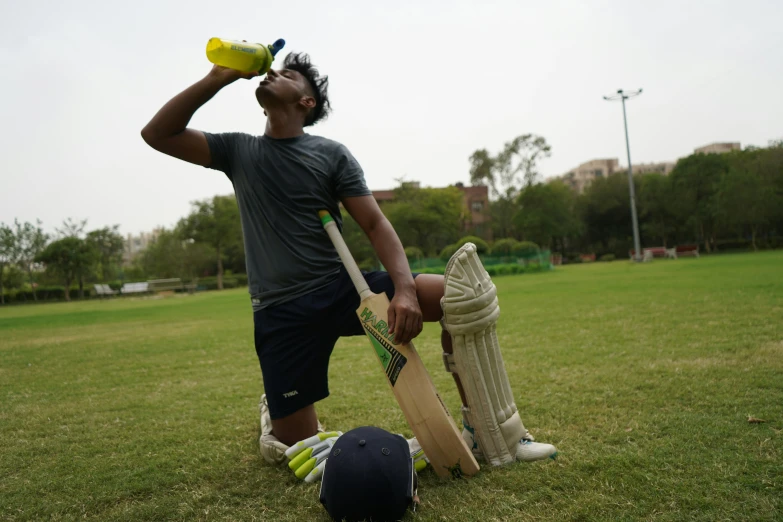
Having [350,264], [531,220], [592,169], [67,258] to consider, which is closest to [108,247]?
[67,258]

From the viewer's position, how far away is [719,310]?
704 centimetres

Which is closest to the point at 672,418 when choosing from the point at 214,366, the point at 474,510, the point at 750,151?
the point at 474,510

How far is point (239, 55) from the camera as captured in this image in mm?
2381

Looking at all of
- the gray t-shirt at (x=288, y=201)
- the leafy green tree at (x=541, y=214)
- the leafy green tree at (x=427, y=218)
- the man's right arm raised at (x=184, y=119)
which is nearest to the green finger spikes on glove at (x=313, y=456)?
the gray t-shirt at (x=288, y=201)

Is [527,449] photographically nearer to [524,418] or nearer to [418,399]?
[418,399]

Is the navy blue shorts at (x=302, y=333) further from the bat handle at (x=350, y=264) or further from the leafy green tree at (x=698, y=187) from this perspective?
the leafy green tree at (x=698, y=187)

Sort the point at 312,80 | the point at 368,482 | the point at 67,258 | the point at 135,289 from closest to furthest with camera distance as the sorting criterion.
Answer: the point at 368,482, the point at 312,80, the point at 135,289, the point at 67,258

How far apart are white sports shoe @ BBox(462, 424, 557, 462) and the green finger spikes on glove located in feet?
0.76

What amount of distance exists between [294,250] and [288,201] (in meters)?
0.24

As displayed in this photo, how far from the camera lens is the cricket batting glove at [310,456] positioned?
252 centimetres

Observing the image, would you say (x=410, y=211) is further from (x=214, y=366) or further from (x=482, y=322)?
(x=482, y=322)

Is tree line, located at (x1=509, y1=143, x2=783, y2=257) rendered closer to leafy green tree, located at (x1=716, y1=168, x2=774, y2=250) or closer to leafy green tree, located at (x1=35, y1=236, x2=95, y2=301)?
leafy green tree, located at (x1=716, y1=168, x2=774, y2=250)

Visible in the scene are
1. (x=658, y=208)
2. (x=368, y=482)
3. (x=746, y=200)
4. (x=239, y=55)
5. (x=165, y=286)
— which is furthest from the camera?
(x=658, y=208)

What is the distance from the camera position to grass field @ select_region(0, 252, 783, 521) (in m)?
2.13
